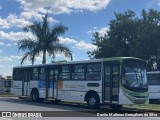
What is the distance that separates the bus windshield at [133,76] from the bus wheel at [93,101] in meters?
2.23

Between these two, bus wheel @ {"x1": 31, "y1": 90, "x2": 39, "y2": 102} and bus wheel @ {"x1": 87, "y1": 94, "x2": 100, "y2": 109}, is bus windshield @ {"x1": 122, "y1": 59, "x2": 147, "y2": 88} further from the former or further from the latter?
bus wheel @ {"x1": 31, "y1": 90, "x2": 39, "y2": 102}

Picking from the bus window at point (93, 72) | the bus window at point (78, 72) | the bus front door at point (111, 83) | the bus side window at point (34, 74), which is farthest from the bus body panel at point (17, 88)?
the bus front door at point (111, 83)

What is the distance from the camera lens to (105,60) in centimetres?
2188

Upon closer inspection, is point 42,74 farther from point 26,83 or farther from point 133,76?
point 133,76

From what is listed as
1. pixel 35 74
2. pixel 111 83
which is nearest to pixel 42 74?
pixel 35 74

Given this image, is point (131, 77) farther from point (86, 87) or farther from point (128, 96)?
point (86, 87)

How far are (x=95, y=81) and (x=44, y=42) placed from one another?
22.6 metres

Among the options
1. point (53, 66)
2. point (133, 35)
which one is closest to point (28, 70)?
point (53, 66)

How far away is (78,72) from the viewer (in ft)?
78.2

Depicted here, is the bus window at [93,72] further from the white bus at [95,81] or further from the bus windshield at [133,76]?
the bus windshield at [133,76]

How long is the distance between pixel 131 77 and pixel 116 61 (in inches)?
49.3

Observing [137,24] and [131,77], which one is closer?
[131,77]

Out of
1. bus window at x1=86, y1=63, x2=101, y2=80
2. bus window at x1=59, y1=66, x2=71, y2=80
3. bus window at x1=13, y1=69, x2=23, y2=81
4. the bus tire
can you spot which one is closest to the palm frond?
bus window at x1=13, y1=69, x2=23, y2=81

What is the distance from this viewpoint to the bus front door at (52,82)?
25.9m
